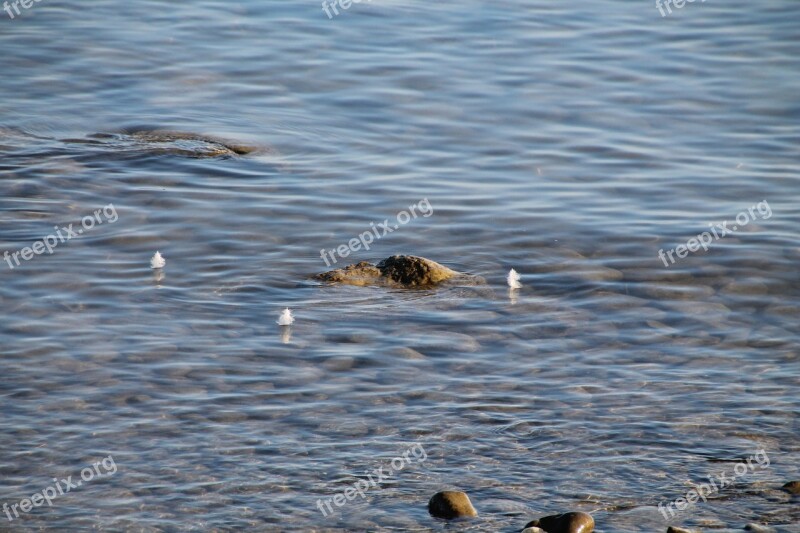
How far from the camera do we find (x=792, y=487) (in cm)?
611

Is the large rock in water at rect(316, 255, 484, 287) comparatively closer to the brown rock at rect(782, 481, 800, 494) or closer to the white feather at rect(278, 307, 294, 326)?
the white feather at rect(278, 307, 294, 326)

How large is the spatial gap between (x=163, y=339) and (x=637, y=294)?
12.4 feet

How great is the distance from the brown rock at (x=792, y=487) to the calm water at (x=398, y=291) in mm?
95

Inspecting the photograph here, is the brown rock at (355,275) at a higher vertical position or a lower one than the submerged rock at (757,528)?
higher

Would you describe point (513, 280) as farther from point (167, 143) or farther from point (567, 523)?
point (167, 143)

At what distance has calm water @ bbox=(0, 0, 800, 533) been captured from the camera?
6336mm

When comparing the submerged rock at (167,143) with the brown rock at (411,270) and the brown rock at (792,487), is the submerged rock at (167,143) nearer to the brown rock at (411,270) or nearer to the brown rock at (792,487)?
the brown rock at (411,270)

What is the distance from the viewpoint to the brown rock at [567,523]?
549cm

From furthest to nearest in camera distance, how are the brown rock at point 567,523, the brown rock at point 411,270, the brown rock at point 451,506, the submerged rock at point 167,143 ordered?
1. the submerged rock at point 167,143
2. the brown rock at point 411,270
3. the brown rock at point 451,506
4. the brown rock at point 567,523

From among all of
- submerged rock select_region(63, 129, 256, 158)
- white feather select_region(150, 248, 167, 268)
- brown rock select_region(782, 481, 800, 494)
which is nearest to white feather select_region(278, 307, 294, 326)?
white feather select_region(150, 248, 167, 268)

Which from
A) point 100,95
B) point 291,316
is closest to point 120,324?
point 291,316

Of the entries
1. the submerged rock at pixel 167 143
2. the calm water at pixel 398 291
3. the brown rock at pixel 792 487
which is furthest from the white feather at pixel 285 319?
the submerged rock at pixel 167 143

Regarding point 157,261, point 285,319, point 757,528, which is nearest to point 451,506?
point 757,528

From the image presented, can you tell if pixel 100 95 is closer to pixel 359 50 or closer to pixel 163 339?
pixel 359 50
